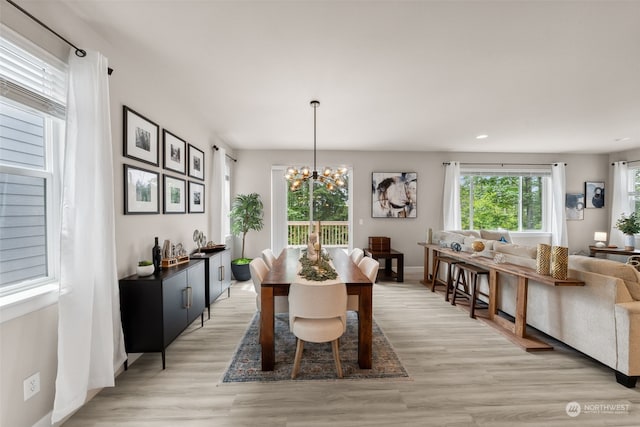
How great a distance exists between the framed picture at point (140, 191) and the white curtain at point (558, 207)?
26.1 ft

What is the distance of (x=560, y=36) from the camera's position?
1.96 meters

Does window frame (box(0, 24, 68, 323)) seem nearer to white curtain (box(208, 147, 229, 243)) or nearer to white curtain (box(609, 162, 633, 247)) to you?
white curtain (box(208, 147, 229, 243))

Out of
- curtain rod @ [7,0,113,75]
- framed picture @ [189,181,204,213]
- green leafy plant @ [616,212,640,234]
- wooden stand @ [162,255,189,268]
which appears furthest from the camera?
green leafy plant @ [616,212,640,234]

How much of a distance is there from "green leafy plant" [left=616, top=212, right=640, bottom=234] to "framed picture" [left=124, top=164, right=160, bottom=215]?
8652mm

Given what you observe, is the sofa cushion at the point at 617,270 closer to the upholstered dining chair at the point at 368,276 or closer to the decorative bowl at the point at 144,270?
the upholstered dining chair at the point at 368,276

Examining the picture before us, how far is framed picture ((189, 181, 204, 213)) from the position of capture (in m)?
3.53

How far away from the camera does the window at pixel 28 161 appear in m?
1.45

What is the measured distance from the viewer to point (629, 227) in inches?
206

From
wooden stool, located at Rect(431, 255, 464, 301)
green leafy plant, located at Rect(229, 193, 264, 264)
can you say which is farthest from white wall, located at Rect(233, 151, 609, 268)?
wooden stool, located at Rect(431, 255, 464, 301)

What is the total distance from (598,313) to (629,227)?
5175 mm

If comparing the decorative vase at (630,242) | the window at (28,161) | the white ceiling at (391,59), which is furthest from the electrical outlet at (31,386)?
the decorative vase at (630,242)

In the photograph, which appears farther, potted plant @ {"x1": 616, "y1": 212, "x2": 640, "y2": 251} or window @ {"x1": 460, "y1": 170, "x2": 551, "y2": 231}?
window @ {"x1": 460, "y1": 170, "x2": 551, "y2": 231}

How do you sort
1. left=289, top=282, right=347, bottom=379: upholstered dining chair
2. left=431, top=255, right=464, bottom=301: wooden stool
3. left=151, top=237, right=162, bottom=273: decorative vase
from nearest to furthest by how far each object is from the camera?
1. left=289, top=282, right=347, bottom=379: upholstered dining chair
2. left=151, top=237, right=162, bottom=273: decorative vase
3. left=431, top=255, right=464, bottom=301: wooden stool

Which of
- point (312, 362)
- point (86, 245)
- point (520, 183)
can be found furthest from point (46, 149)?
point (520, 183)
